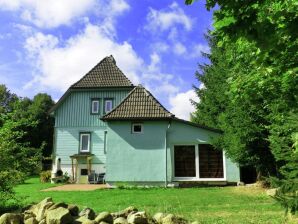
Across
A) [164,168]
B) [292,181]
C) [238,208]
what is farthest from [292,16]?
[164,168]

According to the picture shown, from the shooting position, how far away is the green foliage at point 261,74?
3592 mm

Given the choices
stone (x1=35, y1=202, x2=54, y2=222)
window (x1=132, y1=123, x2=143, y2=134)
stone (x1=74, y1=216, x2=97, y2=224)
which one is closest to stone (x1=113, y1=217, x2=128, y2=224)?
stone (x1=74, y1=216, x2=97, y2=224)

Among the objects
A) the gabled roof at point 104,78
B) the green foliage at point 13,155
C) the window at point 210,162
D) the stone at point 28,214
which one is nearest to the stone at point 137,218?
the stone at point 28,214

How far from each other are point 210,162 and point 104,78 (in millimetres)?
12874

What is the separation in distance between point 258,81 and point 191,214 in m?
4.95

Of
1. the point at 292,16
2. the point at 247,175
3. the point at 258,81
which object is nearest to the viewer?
the point at 292,16

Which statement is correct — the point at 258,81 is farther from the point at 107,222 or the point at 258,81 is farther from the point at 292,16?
the point at 107,222

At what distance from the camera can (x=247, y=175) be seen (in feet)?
77.0

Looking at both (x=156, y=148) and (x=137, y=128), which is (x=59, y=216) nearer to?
(x=156, y=148)

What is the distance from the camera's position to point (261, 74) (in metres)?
7.00

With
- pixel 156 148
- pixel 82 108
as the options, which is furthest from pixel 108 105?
pixel 156 148

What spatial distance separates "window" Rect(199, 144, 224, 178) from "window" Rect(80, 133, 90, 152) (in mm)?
11545

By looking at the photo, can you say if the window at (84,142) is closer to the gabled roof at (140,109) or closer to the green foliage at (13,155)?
the gabled roof at (140,109)

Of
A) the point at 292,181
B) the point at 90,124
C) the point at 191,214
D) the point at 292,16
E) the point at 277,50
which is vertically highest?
the point at 90,124
